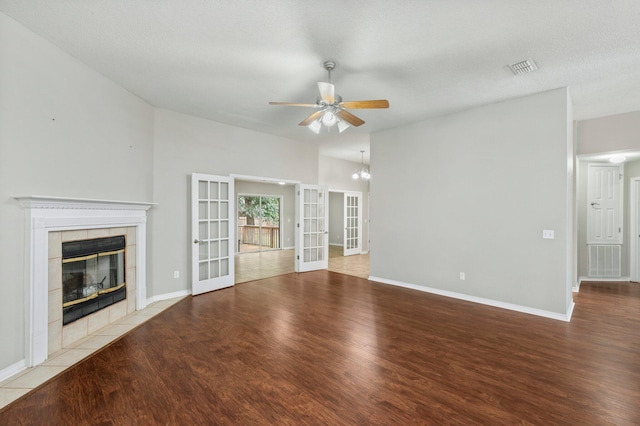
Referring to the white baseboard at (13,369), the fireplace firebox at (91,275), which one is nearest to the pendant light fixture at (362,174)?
the fireplace firebox at (91,275)

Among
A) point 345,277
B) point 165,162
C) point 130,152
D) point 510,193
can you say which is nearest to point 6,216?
point 130,152

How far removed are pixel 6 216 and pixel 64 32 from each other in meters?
1.71

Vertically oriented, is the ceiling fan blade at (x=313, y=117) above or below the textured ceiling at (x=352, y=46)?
below

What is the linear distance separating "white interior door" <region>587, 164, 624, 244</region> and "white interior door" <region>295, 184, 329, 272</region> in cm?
547

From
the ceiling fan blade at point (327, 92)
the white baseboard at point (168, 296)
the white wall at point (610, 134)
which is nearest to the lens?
the ceiling fan blade at point (327, 92)

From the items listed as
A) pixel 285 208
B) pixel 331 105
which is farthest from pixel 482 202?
pixel 285 208

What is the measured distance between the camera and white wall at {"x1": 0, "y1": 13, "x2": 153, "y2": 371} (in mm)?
2348

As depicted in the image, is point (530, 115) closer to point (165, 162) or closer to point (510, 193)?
point (510, 193)

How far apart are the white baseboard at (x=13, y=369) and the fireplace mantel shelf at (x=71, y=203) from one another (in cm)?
135

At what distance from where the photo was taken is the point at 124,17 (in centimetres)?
231

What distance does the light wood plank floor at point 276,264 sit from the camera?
6191mm

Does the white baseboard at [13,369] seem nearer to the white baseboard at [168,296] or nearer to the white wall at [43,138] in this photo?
the white wall at [43,138]

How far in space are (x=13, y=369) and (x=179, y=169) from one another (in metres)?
3.02

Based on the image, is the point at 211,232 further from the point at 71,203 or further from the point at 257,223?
the point at 257,223
